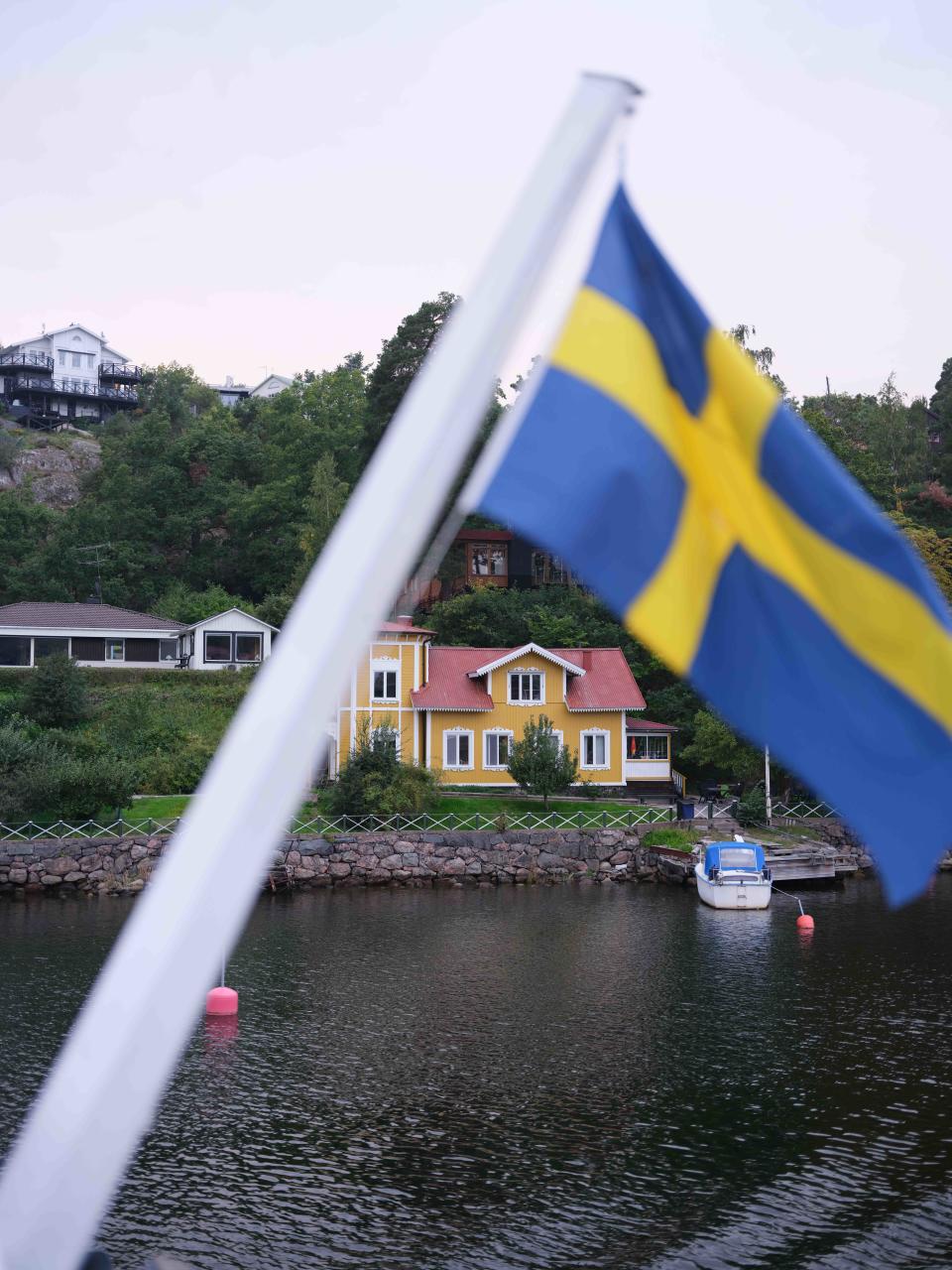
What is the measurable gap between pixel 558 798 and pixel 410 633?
31.4 ft

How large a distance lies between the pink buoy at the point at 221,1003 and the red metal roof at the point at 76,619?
135 ft

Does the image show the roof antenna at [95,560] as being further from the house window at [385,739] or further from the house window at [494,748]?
the house window at [385,739]

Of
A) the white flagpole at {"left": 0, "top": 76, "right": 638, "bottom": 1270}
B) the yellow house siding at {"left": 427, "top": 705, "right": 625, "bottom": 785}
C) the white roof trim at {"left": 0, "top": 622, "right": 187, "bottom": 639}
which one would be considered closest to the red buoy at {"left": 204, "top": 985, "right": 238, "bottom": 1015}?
the white flagpole at {"left": 0, "top": 76, "right": 638, "bottom": 1270}

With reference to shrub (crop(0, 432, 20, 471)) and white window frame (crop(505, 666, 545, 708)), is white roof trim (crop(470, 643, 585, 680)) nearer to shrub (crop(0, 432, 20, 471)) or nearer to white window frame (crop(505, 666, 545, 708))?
white window frame (crop(505, 666, 545, 708))

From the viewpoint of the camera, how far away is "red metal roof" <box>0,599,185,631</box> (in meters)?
63.0

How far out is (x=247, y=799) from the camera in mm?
3094

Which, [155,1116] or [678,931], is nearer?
[155,1116]

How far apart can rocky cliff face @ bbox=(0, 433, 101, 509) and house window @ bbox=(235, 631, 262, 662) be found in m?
39.2

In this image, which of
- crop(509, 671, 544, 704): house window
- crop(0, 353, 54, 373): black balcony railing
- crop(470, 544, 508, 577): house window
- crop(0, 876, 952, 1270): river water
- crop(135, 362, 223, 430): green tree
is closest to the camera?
crop(0, 876, 952, 1270): river water

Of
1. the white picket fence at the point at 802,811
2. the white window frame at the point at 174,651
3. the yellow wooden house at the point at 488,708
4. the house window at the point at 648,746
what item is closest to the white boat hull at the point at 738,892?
the white picket fence at the point at 802,811

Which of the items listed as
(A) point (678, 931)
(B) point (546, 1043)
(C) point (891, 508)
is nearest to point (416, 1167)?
(B) point (546, 1043)

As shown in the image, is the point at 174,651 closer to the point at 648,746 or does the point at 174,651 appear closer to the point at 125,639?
the point at 125,639

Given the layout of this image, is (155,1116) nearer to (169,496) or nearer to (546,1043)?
(546,1043)

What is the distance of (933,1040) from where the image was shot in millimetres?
23281
